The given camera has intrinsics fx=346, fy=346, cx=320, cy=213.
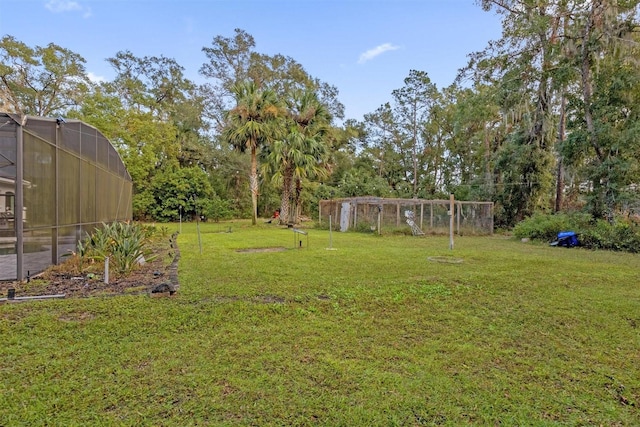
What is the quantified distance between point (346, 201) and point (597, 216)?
9839mm

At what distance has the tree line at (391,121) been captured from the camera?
12133 mm

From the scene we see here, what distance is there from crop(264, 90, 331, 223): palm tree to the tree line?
78mm

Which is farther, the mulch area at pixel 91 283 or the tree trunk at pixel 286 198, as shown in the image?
the tree trunk at pixel 286 198

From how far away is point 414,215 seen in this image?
15.6 m

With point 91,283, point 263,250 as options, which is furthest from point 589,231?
point 91,283

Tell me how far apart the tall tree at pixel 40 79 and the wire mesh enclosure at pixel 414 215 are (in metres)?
17.8

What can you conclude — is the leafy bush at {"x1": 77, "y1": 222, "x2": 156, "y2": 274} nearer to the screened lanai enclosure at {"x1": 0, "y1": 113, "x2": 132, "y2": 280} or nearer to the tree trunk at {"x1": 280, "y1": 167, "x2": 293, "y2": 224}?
the screened lanai enclosure at {"x1": 0, "y1": 113, "x2": 132, "y2": 280}

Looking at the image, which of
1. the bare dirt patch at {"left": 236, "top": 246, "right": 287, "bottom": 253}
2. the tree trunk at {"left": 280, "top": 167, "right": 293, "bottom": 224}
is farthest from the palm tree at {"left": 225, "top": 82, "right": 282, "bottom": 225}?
the bare dirt patch at {"left": 236, "top": 246, "right": 287, "bottom": 253}

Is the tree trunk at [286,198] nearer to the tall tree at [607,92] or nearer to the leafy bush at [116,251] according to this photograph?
the leafy bush at [116,251]

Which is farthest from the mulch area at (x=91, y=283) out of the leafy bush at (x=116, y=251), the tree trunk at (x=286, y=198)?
the tree trunk at (x=286, y=198)

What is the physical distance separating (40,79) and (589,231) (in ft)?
89.9

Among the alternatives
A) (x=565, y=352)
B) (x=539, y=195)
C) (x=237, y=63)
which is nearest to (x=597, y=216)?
(x=539, y=195)

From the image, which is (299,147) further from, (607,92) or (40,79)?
(40,79)

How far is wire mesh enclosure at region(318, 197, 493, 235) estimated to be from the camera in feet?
50.8
